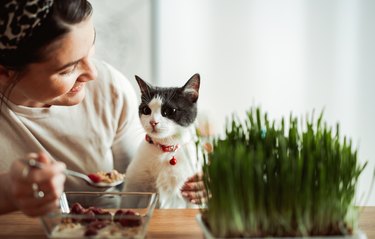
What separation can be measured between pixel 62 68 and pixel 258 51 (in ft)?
6.11

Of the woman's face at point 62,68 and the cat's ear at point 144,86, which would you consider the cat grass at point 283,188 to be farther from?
the cat's ear at point 144,86

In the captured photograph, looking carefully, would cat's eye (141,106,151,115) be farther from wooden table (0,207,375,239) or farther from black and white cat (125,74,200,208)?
wooden table (0,207,375,239)

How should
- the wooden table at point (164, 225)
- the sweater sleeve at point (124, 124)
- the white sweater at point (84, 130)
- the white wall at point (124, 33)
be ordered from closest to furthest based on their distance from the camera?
1. the wooden table at point (164, 225)
2. the white sweater at point (84, 130)
3. the sweater sleeve at point (124, 124)
4. the white wall at point (124, 33)

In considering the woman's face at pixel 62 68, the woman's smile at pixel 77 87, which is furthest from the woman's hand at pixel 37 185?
the woman's smile at pixel 77 87

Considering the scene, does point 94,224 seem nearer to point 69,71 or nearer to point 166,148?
point 69,71

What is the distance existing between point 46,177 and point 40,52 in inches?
15.3

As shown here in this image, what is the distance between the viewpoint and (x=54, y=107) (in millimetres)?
1467

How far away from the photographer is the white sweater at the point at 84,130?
4.60 ft

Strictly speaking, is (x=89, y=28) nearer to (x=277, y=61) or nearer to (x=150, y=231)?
(x=150, y=231)

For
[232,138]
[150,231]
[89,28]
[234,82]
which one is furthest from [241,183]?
[234,82]

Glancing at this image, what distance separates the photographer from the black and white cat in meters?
1.42

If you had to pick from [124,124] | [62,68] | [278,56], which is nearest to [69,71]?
[62,68]

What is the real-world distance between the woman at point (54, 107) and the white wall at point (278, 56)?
1.16 metres

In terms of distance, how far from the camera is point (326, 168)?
0.76 metres
